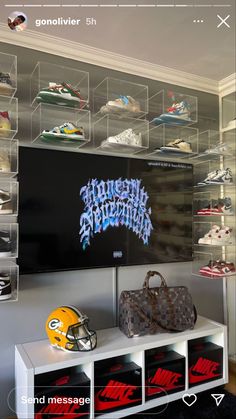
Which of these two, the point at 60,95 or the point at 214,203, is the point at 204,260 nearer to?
the point at 214,203

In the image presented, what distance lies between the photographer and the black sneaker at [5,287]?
61.9 inches

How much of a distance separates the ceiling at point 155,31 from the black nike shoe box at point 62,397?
81.4 inches

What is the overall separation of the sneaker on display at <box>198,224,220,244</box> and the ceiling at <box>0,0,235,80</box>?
4.16 ft

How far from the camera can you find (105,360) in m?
1.79

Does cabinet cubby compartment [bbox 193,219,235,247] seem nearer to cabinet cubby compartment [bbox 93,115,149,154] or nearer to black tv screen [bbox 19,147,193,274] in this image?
black tv screen [bbox 19,147,193,274]

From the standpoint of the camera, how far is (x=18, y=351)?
167cm

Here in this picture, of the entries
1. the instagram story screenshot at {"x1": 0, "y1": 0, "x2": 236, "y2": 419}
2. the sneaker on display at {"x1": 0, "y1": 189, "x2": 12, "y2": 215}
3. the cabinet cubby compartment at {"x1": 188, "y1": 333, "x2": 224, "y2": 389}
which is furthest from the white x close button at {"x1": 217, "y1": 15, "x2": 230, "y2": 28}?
the cabinet cubby compartment at {"x1": 188, "y1": 333, "x2": 224, "y2": 389}

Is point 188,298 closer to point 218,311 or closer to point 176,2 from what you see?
point 218,311

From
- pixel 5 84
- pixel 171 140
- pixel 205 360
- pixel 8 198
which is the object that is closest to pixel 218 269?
pixel 205 360

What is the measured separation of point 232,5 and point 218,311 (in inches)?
87.5

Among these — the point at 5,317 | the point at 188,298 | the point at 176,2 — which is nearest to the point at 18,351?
the point at 5,317

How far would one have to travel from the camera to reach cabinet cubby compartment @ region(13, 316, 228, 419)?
1.51 m

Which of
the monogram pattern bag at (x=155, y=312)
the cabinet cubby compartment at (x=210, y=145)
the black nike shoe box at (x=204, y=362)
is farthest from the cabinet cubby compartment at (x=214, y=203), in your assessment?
the black nike shoe box at (x=204, y=362)

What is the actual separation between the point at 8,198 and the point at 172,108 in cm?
135
